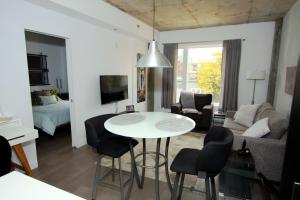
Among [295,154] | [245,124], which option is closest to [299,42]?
[245,124]

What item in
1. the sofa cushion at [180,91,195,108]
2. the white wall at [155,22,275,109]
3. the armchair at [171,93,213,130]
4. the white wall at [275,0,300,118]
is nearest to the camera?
the white wall at [275,0,300,118]

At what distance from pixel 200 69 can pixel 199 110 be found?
135 cm

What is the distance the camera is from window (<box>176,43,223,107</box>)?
5.38 meters

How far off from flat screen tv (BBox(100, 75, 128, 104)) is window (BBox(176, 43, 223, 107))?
2116mm

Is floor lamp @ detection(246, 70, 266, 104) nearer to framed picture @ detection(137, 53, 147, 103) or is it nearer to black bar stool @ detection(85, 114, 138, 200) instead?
framed picture @ detection(137, 53, 147, 103)

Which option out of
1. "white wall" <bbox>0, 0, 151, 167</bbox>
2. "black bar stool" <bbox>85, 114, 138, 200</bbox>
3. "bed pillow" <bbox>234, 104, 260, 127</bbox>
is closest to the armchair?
"bed pillow" <bbox>234, 104, 260, 127</bbox>

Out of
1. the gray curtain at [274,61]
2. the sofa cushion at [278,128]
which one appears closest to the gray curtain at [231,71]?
the gray curtain at [274,61]

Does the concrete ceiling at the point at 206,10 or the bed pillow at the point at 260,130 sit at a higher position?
the concrete ceiling at the point at 206,10

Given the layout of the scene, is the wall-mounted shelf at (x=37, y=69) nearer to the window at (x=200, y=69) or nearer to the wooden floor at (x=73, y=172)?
the wooden floor at (x=73, y=172)

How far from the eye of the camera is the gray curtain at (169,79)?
221 inches

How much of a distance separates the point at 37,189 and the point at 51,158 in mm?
2451

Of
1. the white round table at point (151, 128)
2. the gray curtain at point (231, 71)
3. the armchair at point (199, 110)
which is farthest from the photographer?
the gray curtain at point (231, 71)

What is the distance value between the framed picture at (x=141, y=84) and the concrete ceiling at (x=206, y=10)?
4.36ft

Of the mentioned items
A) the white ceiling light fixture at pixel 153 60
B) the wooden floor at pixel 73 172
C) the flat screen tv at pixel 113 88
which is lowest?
the wooden floor at pixel 73 172
